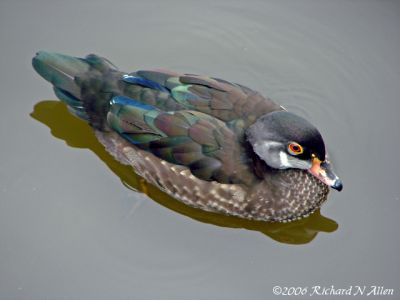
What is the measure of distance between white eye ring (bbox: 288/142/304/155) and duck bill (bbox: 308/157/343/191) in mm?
166

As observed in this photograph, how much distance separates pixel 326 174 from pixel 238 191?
71 cm

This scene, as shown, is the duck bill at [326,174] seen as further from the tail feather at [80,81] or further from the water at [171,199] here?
the tail feather at [80,81]

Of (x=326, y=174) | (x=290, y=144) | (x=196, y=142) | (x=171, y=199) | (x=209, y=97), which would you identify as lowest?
(x=171, y=199)

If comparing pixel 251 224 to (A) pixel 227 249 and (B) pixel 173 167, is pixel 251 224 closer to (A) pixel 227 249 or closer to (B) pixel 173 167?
(A) pixel 227 249

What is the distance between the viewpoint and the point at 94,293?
17.6 feet

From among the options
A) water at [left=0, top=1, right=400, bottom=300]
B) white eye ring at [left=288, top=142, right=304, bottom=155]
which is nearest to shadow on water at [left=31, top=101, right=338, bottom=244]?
water at [left=0, top=1, right=400, bottom=300]

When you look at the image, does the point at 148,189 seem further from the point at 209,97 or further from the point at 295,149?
the point at 295,149

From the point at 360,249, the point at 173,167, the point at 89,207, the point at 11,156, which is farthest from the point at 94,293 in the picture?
the point at 360,249

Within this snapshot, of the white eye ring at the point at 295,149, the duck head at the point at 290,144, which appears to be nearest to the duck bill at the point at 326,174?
the duck head at the point at 290,144

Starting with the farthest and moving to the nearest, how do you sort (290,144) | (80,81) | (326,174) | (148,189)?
(148,189)
(80,81)
(326,174)
(290,144)

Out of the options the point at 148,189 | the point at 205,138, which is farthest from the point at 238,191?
the point at 148,189

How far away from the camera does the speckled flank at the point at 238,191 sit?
5.43 metres

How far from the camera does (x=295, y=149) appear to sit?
17.2ft

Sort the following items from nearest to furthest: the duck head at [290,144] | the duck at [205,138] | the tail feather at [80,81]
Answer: the duck head at [290,144] < the duck at [205,138] < the tail feather at [80,81]
